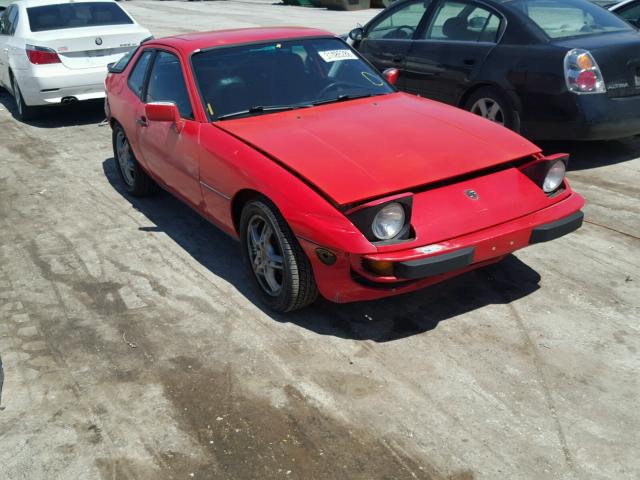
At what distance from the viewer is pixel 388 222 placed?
3.64m

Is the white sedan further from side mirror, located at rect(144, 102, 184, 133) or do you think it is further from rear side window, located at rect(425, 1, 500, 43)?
side mirror, located at rect(144, 102, 184, 133)

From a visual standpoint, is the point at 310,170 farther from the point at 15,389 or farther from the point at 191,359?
the point at 15,389

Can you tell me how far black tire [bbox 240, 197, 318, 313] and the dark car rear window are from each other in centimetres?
651

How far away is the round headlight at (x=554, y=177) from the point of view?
13.7 ft

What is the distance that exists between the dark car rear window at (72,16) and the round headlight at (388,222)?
7.35 m

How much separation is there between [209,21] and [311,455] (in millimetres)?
22078

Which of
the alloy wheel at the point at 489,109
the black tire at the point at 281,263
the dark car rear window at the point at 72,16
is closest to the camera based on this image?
the black tire at the point at 281,263

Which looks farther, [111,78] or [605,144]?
[605,144]

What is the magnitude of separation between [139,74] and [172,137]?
1233mm

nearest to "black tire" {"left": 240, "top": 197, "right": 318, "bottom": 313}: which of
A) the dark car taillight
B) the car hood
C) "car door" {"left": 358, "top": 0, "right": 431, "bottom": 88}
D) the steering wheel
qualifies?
the car hood

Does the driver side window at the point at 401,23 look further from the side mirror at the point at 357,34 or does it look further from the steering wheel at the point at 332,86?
the steering wheel at the point at 332,86

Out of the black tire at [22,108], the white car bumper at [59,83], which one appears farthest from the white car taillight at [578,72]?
the black tire at [22,108]

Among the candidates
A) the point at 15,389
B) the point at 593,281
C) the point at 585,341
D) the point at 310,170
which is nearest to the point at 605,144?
the point at 593,281

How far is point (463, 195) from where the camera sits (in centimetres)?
388
